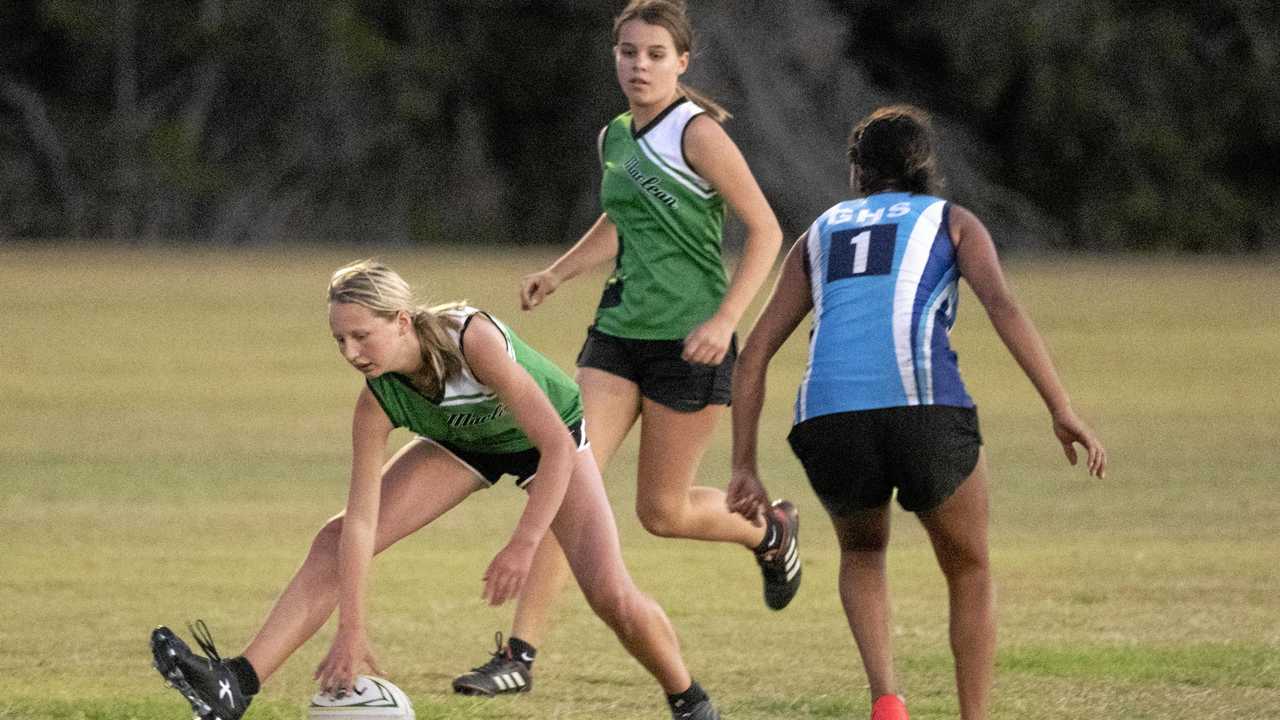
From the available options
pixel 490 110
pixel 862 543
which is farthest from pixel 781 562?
pixel 490 110

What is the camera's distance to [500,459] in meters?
5.90

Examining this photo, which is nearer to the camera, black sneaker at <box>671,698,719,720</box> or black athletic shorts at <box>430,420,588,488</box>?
black sneaker at <box>671,698,719,720</box>

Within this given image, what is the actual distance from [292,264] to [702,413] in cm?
2586

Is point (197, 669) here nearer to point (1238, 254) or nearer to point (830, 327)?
point (830, 327)

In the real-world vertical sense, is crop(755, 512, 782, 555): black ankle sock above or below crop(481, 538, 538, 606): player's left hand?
below

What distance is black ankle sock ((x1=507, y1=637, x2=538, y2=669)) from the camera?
668 centimetres

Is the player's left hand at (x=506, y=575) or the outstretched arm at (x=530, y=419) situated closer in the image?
the player's left hand at (x=506, y=575)

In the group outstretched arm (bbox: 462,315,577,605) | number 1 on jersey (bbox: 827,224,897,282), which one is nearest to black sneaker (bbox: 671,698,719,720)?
outstretched arm (bbox: 462,315,577,605)

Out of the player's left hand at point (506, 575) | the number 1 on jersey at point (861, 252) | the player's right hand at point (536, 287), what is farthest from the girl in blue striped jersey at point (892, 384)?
the player's right hand at point (536, 287)

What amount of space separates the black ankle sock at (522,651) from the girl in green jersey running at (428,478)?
935mm

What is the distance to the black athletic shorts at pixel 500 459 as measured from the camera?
5.88 m

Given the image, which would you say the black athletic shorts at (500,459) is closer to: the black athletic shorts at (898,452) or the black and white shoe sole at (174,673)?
the black athletic shorts at (898,452)

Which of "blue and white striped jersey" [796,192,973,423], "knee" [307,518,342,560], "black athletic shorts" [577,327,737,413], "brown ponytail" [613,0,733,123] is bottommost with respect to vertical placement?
"knee" [307,518,342,560]

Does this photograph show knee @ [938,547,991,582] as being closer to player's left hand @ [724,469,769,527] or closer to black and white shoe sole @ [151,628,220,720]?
player's left hand @ [724,469,769,527]
